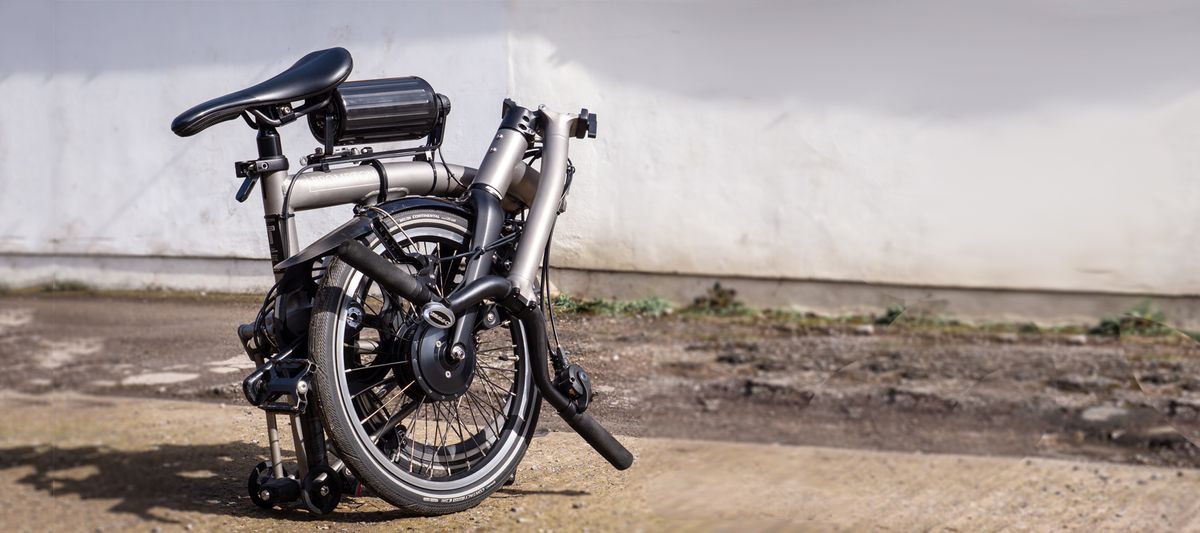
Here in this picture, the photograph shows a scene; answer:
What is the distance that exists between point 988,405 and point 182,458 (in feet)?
12.5

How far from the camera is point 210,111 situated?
9.27 ft

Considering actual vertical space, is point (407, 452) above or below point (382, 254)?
below

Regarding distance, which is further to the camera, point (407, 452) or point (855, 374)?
point (855, 374)

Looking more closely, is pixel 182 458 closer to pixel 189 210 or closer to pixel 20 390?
pixel 20 390

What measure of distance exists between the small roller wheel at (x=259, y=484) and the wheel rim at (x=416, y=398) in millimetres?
322

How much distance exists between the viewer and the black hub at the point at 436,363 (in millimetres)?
2973

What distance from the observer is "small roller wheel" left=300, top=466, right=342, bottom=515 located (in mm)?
2975

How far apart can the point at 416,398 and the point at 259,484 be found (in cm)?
53

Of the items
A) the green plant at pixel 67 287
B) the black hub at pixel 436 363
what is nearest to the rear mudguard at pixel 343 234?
the black hub at pixel 436 363

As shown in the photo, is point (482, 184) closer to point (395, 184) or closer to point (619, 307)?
point (395, 184)

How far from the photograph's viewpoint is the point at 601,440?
11.5 feet

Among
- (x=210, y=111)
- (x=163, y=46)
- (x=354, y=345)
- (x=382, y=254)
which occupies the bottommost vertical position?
(x=354, y=345)

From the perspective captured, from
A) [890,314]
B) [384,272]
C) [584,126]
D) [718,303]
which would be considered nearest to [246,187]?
[384,272]

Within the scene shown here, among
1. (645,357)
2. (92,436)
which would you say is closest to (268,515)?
(92,436)
